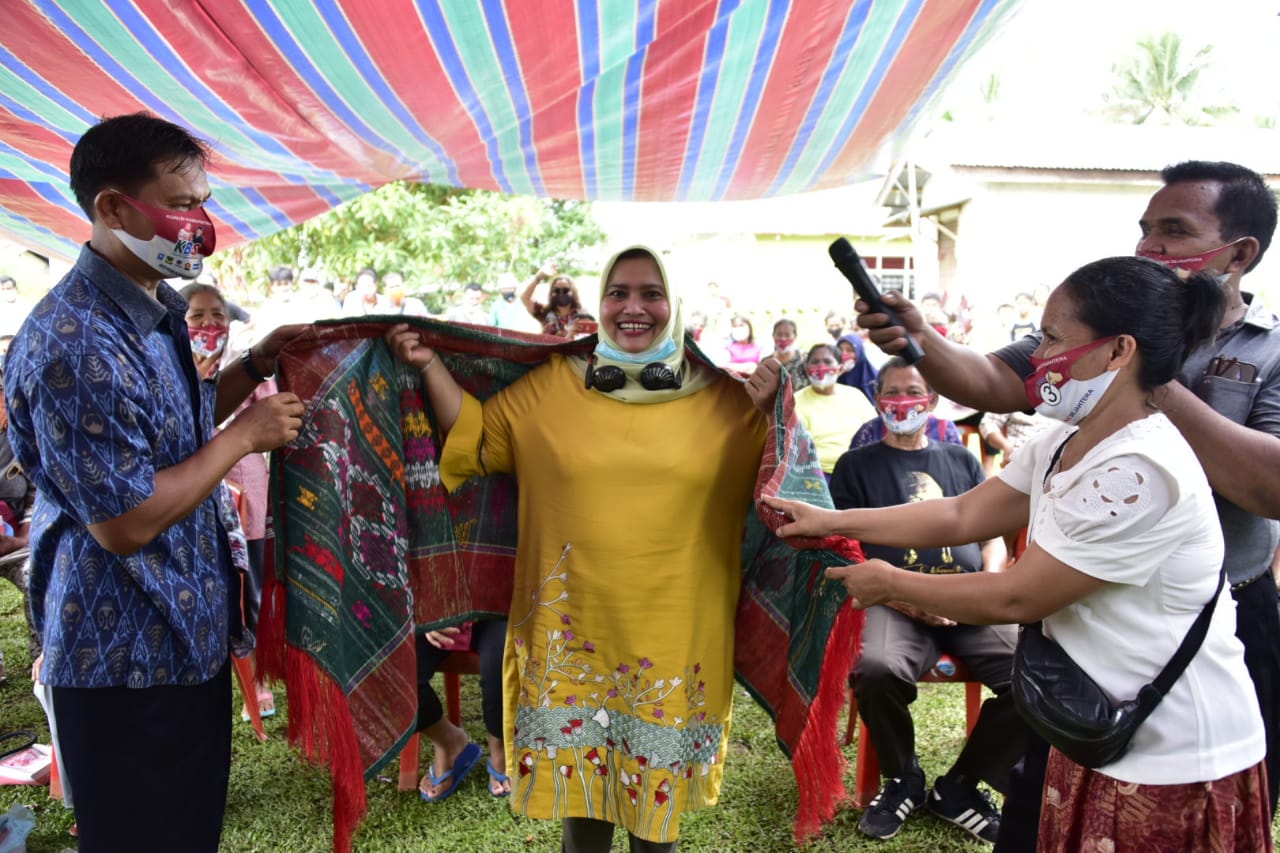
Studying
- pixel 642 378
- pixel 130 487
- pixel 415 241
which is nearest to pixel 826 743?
pixel 642 378

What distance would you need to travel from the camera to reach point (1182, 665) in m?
1.69

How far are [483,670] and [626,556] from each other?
1.38m

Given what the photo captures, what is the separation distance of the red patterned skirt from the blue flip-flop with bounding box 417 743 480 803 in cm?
254

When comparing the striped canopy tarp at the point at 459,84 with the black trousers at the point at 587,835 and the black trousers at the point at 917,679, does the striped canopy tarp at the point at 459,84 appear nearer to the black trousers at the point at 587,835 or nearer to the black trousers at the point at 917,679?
the black trousers at the point at 917,679

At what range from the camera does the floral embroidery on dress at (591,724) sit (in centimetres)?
234

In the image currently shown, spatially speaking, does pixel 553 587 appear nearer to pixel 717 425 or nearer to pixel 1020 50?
pixel 717 425

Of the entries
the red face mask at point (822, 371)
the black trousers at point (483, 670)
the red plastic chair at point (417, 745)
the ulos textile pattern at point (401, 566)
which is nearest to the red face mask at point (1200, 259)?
the ulos textile pattern at point (401, 566)

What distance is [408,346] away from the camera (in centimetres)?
239

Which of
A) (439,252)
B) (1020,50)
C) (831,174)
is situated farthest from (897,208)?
(1020,50)

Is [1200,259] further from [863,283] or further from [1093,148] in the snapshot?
[1093,148]

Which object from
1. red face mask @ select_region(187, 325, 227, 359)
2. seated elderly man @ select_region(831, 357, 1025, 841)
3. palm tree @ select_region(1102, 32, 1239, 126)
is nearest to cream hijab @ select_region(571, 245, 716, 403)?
seated elderly man @ select_region(831, 357, 1025, 841)

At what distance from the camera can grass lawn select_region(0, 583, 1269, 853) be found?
3.30 metres

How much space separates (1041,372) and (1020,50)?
48145 mm

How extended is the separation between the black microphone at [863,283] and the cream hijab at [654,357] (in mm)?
452
